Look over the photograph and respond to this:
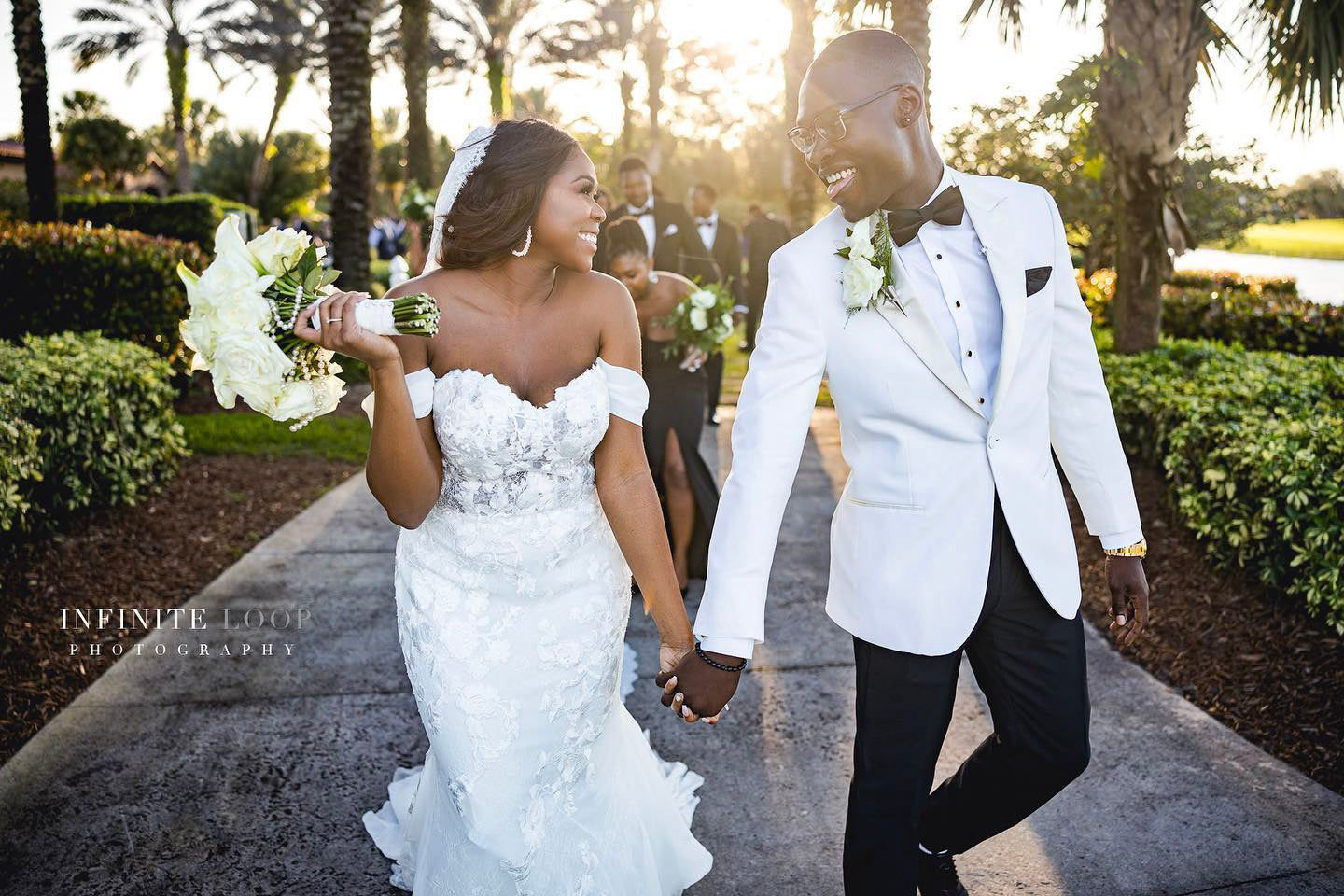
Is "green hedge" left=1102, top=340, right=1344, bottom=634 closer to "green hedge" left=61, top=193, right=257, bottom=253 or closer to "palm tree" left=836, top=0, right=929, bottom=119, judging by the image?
"palm tree" left=836, top=0, right=929, bottom=119

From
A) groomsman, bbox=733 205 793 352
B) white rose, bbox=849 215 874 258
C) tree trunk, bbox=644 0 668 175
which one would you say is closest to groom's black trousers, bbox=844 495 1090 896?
white rose, bbox=849 215 874 258

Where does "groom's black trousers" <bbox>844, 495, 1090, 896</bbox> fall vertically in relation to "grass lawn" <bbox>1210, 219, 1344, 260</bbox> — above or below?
below

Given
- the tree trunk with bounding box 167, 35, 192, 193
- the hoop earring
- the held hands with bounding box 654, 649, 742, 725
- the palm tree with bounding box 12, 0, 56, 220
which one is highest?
the tree trunk with bounding box 167, 35, 192, 193

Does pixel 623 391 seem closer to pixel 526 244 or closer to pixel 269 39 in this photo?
pixel 526 244

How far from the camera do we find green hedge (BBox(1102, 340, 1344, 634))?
4625 mm

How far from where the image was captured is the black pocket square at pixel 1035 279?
2586 millimetres

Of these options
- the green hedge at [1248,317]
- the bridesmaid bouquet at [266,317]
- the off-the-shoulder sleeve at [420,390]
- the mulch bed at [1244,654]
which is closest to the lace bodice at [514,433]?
the off-the-shoulder sleeve at [420,390]

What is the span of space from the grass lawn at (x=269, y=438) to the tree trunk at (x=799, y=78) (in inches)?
270

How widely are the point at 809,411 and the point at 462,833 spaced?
1585 millimetres

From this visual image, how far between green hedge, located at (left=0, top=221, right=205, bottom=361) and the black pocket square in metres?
8.85

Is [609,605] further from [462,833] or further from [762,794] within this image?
[762,794]

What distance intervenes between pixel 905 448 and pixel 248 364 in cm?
163

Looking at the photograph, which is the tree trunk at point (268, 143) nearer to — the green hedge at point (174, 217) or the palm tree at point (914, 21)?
the green hedge at point (174, 217)

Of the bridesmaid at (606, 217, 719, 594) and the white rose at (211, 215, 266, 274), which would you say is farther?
the bridesmaid at (606, 217, 719, 594)
